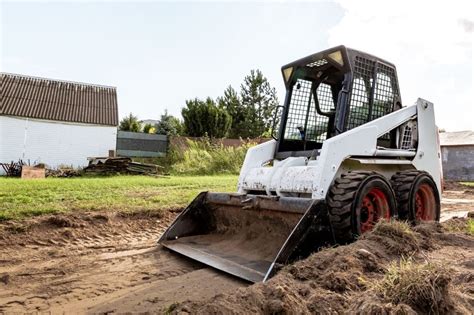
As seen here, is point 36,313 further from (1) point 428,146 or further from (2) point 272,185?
(1) point 428,146

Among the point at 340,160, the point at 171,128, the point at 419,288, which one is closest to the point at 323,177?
the point at 340,160

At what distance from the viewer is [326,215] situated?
4504 mm

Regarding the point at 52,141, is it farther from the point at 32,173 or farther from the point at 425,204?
the point at 425,204

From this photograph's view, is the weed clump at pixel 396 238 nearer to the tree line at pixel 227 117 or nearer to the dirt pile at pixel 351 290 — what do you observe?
the dirt pile at pixel 351 290

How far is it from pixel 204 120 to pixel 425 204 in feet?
96.3

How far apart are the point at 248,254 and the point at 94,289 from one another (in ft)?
5.72

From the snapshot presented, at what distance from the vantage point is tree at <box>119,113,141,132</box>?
128ft

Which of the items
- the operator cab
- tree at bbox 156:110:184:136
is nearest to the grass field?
the operator cab

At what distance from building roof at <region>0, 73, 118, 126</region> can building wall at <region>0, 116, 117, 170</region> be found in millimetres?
457

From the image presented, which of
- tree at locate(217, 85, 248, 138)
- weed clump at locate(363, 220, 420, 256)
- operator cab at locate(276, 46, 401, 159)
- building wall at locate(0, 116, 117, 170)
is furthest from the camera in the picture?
tree at locate(217, 85, 248, 138)

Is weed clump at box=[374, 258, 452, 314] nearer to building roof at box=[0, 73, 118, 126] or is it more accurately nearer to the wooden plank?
the wooden plank

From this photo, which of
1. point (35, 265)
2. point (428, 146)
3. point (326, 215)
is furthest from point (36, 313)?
point (428, 146)

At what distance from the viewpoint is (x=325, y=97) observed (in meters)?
6.68

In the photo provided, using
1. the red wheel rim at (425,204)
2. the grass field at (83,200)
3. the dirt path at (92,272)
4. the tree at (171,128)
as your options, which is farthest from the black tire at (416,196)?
the tree at (171,128)
